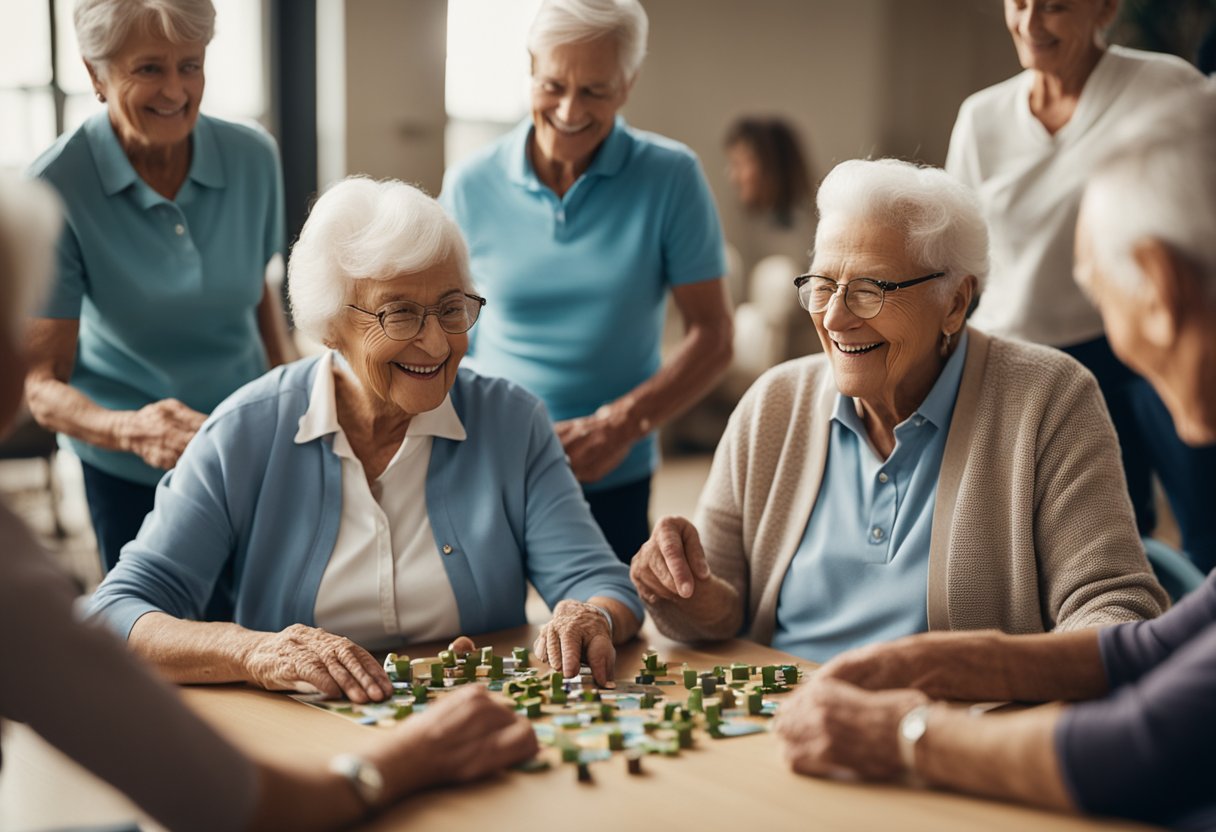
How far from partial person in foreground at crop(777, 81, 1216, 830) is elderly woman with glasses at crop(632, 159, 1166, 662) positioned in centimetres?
59

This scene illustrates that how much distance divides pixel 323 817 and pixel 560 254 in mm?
1726

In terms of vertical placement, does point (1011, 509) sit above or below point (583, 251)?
below

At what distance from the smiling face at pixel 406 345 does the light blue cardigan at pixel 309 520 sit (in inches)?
4.1

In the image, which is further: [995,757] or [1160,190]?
[995,757]

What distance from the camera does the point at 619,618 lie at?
7.22ft

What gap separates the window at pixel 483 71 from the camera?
6.78 metres

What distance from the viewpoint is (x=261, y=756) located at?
1.42 meters

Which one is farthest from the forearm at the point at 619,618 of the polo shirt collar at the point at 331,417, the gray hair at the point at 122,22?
the gray hair at the point at 122,22

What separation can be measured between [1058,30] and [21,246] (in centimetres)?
232

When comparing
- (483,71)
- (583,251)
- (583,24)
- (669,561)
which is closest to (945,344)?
(669,561)

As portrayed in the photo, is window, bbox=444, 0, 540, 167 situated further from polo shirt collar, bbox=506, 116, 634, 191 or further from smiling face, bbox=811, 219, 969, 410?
smiling face, bbox=811, 219, 969, 410

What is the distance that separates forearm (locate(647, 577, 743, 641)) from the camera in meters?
2.23

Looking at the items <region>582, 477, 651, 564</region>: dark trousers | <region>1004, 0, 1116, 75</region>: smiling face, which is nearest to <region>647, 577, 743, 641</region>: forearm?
<region>582, 477, 651, 564</region>: dark trousers

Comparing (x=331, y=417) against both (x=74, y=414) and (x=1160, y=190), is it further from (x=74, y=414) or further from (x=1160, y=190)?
(x=1160, y=190)
